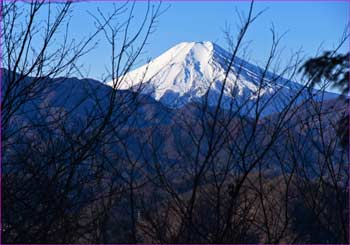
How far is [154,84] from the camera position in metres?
4.37

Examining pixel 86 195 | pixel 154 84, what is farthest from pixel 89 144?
pixel 154 84

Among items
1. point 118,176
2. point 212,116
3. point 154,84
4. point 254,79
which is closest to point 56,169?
point 118,176

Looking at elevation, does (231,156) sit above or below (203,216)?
above

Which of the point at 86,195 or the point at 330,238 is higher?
the point at 86,195

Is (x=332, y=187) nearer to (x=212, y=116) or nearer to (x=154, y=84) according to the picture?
(x=212, y=116)

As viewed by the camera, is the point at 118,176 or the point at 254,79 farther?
the point at 254,79

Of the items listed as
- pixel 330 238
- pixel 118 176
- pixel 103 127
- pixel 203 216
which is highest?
pixel 103 127

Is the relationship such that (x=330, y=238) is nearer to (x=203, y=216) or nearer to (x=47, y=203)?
(x=203, y=216)

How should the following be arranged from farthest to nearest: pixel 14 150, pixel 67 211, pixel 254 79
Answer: pixel 254 79, pixel 14 150, pixel 67 211

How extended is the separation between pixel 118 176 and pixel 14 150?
78 cm

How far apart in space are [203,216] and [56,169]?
1.15m

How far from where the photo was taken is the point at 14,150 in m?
Answer: 3.68

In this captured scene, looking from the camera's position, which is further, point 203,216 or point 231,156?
point 203,216

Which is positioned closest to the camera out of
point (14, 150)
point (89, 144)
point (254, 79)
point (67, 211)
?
point (89, 144)
